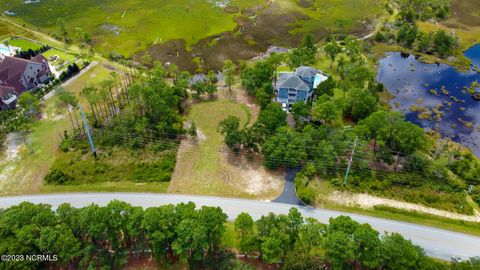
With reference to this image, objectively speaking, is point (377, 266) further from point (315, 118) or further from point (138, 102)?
point (138, 102)

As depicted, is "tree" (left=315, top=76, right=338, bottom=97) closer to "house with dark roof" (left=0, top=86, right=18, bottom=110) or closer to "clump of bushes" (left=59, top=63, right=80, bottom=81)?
"clump of bushes" (left=59, top=63, right=80, bottom=81)

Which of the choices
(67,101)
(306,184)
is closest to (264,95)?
(306,184)

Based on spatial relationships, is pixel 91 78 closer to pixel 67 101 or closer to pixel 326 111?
pixel 67 101

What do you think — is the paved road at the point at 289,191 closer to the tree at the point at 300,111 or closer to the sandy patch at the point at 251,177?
the sandy patch at the point at 251,177

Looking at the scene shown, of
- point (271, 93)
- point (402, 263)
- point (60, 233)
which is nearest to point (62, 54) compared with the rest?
point (271, 93)

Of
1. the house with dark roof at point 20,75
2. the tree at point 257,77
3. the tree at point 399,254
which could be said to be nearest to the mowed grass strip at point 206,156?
the tree at point 257,77
